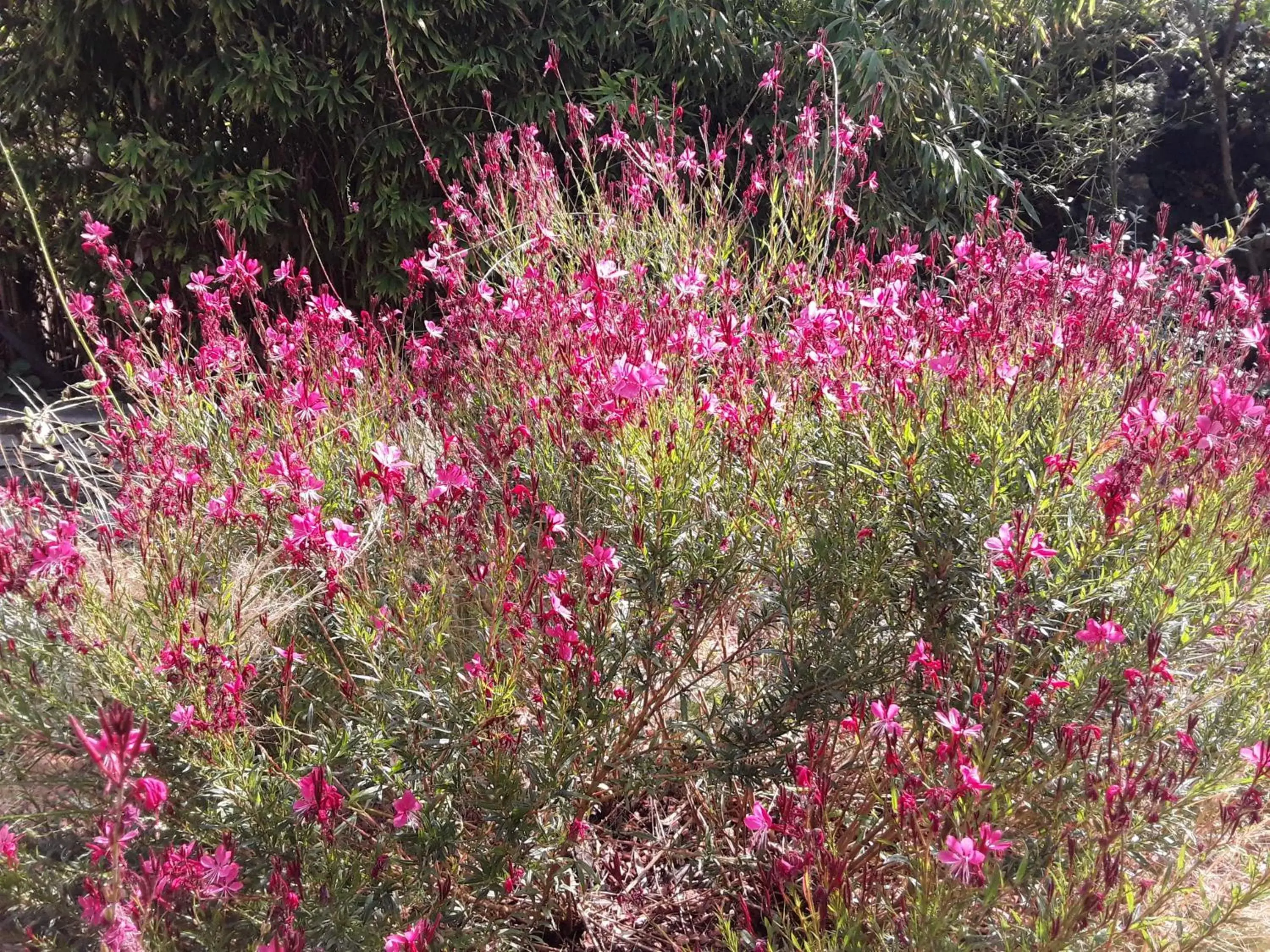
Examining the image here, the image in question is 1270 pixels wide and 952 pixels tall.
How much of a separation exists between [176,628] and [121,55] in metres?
4.31

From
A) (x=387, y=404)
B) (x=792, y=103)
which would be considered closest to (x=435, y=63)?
(x=792, y=103)

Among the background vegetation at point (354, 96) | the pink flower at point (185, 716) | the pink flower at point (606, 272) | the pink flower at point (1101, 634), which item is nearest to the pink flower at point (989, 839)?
the pink flower at point (1101, 634)

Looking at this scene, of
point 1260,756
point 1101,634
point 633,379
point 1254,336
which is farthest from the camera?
point 1254,336

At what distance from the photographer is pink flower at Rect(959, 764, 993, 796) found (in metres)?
1.17

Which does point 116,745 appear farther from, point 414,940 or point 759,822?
point 759,822

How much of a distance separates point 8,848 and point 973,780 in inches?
56.5

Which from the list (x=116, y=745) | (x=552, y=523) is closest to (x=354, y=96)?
(x=552, y=523)

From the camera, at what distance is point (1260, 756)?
1.25m

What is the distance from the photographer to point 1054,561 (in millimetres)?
1767

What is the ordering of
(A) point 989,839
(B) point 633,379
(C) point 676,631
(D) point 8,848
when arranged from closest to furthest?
(A) point 989,839 → (D) point 8,848 → (B) point 633,379 → (C) point 676,631

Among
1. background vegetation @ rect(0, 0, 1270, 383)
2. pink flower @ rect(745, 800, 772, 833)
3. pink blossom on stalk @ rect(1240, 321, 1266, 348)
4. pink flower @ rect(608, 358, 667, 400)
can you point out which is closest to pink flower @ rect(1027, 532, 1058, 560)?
pink flower @ rect(745, 800, 772, 833)

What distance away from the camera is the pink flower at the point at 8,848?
1477 mm

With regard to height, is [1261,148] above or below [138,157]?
above

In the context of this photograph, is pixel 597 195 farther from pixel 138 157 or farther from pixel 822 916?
pixel 138 157
